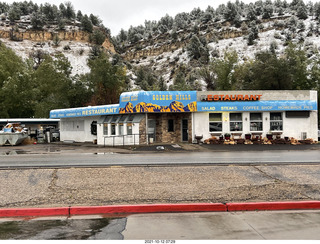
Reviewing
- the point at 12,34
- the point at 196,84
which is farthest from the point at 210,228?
the point at 12,34

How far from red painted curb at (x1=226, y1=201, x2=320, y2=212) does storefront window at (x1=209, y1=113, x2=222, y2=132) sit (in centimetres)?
2046

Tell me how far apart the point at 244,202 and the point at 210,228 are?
210 cm

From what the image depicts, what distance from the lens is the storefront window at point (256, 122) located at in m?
28.7

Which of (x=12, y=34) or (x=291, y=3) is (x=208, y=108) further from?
(x=291, y=3)

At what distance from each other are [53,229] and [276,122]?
2572 cm

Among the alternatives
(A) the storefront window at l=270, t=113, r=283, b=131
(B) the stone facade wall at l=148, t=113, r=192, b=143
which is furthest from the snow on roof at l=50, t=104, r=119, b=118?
(A) the storefront window at l=270, t=113, r=283, b=131

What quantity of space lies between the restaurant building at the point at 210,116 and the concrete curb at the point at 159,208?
19563 mm

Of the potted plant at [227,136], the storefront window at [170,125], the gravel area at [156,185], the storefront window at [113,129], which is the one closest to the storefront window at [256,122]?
the potted plant at [227,136]

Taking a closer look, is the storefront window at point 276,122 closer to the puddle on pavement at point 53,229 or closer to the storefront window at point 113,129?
the storefront window at point 113,129

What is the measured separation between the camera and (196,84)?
71.5 m

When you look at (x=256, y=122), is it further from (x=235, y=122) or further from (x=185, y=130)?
(x=185, y=130)

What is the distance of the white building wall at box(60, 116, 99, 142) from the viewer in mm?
34031

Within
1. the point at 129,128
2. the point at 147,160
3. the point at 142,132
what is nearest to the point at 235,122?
the point at 142,132

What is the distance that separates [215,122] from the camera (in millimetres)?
28344
